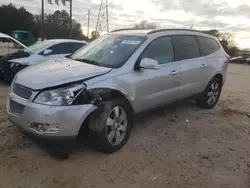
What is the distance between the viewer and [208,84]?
599 centimetres

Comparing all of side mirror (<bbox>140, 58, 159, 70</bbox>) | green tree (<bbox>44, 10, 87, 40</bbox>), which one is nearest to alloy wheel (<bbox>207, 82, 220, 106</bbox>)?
side mirror (<bbox>140, 58, 159, 70</bbox>)

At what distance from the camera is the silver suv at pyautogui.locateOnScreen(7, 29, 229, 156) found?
3.26 meters

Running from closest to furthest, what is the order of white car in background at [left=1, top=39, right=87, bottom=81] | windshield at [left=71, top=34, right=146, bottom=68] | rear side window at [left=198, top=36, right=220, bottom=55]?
windshield at [left=71, top=34, right=146, bottom=68] → rear side window at [left=198, top=36, right=220, bottom=55] → white car in background at [left=1, top=39, right=87, bottom=81]

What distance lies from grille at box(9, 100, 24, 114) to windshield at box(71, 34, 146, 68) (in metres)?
1.27

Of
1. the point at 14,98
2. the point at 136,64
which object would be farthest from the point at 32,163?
the point at 136,64

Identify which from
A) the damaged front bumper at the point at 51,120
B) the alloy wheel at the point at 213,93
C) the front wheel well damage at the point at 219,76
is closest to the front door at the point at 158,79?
the damaged front bumper at the point at 51,120

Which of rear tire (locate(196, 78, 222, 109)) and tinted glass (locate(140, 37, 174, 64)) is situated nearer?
tinted glass (locate(140, 37, 174, 64))

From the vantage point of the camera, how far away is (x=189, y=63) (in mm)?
5285

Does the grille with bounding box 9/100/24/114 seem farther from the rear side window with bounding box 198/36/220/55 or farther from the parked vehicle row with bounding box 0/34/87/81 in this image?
the parked vehicle row with bounding box 0/34/87/81

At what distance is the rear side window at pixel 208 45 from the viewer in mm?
5934

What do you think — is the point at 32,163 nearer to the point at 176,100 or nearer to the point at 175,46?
the point at 176,100

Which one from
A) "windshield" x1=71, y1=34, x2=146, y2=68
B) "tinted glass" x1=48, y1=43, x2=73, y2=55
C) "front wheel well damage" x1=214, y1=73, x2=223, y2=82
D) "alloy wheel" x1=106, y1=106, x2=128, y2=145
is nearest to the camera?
"alloy wheel" x1=106, y1=106, x2=128, y2=145

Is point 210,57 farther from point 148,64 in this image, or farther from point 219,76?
point 148,64

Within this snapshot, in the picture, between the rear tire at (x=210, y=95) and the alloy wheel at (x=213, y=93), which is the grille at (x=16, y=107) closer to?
the rear tire at (x=210, y=95)
